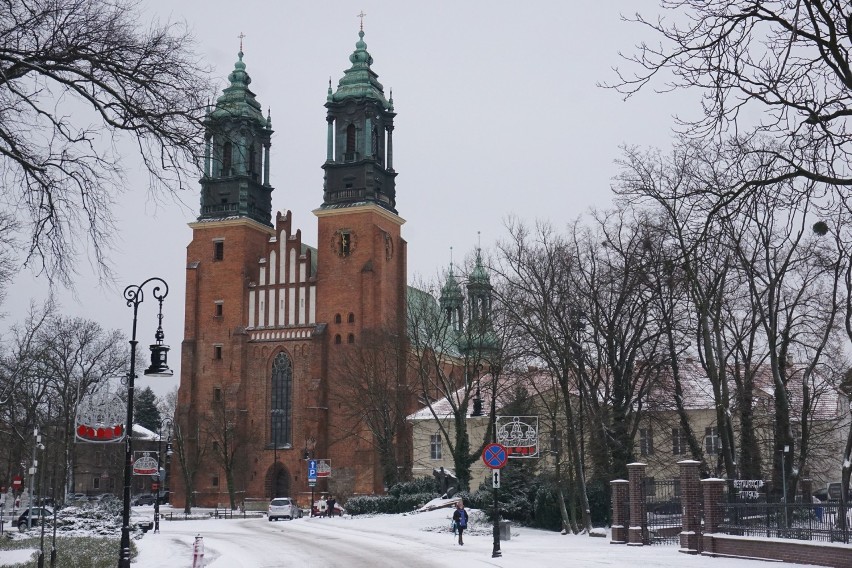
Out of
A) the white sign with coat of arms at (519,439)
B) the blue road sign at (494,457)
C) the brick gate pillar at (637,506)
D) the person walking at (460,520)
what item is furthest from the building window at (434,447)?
the blue road sign at (494,457)

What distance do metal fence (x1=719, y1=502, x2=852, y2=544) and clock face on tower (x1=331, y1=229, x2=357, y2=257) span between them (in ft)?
160

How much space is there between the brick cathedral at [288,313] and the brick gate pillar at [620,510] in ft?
120

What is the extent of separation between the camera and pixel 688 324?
36.0 m

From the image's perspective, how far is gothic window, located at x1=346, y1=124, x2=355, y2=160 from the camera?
72.4m

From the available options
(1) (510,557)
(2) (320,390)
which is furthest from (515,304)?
(2) (320,390)

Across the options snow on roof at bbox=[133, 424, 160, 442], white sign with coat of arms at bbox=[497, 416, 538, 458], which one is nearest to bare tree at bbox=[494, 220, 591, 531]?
white sign with coat of arms at bbox=[497, 416, 538, 458]

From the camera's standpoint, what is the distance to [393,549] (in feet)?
92.6

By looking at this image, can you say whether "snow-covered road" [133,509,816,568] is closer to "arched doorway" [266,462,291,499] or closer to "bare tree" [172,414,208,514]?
"bare tree" [172,414,208,514]

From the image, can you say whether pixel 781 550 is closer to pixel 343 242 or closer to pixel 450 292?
pixel 450 292

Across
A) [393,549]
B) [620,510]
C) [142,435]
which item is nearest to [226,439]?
[142,435]

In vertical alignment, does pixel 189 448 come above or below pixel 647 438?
below

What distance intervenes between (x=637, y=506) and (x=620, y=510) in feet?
5.64

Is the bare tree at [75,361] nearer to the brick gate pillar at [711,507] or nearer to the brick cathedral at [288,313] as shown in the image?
the brick cathedral at [288,313]

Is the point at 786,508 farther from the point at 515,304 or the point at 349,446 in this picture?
the point at 349,446
